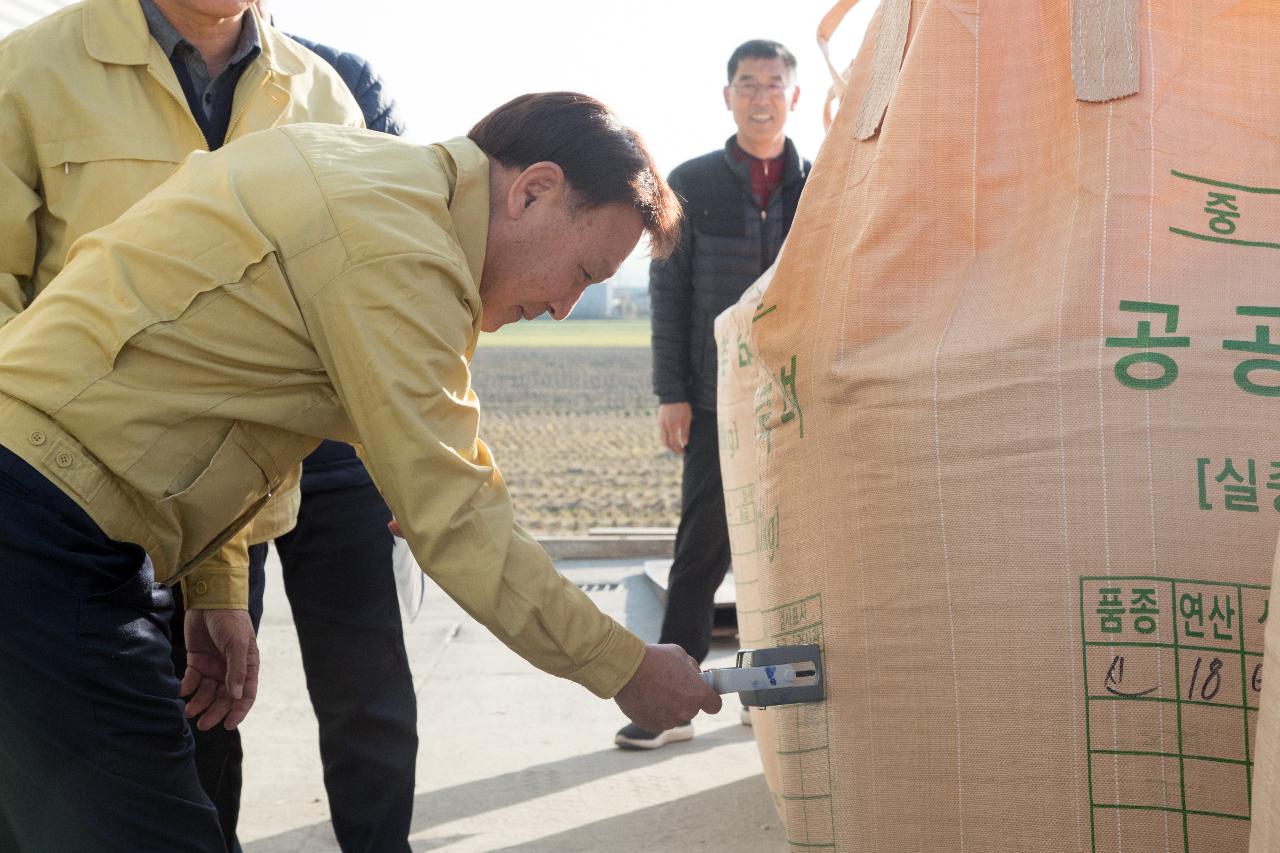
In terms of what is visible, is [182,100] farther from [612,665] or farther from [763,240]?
[763,240]

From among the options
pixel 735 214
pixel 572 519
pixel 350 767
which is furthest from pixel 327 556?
pixel 572 519

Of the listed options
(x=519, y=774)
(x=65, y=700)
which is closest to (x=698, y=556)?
(x=519, y=774)

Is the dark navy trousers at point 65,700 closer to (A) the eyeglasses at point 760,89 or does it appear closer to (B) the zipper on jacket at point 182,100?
(B) the zipper on jacket at point 182,100

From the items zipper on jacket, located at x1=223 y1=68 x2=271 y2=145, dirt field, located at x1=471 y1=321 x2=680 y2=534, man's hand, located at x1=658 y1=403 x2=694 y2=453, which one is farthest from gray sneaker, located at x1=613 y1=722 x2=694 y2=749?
dirt field, located at x1=471 y1=321 x2=680 y2=534

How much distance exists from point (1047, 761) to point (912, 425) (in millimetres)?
384

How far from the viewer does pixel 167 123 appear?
192 centimetres

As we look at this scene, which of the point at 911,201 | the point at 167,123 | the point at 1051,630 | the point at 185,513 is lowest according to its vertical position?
the point at 1051,630

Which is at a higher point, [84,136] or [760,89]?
[760,89]

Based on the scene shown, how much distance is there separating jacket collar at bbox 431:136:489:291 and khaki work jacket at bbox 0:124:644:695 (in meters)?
0.02

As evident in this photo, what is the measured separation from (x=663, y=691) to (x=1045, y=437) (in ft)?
1.64

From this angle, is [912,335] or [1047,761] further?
[912,335]

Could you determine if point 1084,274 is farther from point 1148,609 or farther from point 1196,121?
point 1148,609

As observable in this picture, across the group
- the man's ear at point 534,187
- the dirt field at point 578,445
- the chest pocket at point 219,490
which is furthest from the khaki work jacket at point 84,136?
the dirt field at point 578,445

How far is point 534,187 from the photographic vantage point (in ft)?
4.97
